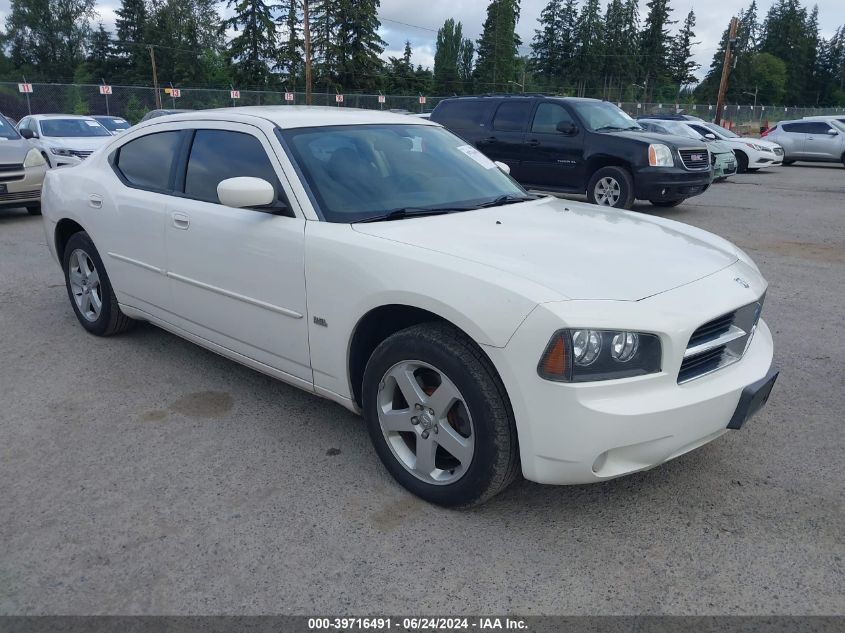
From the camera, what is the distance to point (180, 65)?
6938 cm

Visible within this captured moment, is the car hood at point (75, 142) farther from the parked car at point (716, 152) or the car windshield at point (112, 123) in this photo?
the parked car at point (716, 152)

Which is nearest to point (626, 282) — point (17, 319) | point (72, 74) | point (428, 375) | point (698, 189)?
point (428, 375)

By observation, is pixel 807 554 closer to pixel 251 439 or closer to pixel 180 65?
pixel 251 439

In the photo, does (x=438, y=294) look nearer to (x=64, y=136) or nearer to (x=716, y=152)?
(x=64, y=136)

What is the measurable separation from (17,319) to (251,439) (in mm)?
3137

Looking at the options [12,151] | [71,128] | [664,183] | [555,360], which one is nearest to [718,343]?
[555,360]

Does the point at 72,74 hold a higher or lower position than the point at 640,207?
higher

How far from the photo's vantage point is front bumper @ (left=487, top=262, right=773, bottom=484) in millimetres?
2451

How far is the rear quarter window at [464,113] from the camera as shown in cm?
1169

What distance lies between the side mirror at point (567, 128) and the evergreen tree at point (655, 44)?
96454 mm

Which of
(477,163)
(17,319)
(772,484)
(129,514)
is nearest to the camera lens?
(129,514)

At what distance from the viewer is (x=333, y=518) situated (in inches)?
114

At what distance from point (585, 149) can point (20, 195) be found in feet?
28.0

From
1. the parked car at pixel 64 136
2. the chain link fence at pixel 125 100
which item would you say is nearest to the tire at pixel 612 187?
the parked car at pixel 64 136
